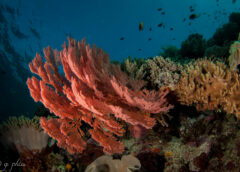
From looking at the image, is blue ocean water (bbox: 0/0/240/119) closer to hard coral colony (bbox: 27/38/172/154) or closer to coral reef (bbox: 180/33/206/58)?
hard coral colony (bbox: 27/38/172/154)

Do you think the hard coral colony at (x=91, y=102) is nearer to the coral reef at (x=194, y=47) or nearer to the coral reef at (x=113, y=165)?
the coral reef at (x=113, y=165)

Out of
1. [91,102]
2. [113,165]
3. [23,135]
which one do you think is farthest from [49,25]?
[113,165]

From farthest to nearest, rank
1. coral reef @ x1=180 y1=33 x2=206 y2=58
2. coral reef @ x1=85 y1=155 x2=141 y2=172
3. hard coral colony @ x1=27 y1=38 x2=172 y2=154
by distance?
1. coral reef @ x1=180 y1=33 x2=206 y2=58
2. coral reef @ x1=85 y1=155 x2=141 y2=172
3. hard coral colony @ x1=27 y1=38 x2=172 y2=154

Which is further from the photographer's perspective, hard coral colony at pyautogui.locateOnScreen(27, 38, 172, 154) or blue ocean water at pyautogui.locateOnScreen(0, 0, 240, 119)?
blue ocean water at pyautogui.locateOnScreen(0, 0, 240, 119)

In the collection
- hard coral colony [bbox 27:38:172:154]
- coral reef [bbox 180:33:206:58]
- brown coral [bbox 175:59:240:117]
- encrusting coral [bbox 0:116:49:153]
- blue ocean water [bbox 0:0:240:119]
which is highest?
blue ocean water [bbox 0:0:240:119]

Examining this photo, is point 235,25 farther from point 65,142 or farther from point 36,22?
point 36,22

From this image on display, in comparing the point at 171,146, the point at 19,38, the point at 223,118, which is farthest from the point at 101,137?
the point at 19,38

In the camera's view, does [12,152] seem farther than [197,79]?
Yes

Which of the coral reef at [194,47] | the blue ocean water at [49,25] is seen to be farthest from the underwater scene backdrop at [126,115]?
the coral reef at [194,47]

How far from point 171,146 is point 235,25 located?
13.0 m

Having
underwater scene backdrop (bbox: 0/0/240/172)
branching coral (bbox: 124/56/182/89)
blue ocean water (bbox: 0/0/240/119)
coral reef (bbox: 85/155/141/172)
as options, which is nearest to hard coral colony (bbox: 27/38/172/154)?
underwater scene backdrop (bbox: 0/0/240/172)

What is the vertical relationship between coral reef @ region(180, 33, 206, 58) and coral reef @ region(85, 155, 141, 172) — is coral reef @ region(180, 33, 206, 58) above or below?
above

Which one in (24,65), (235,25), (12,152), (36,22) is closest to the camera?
(12,152)

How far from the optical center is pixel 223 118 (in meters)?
3.13
